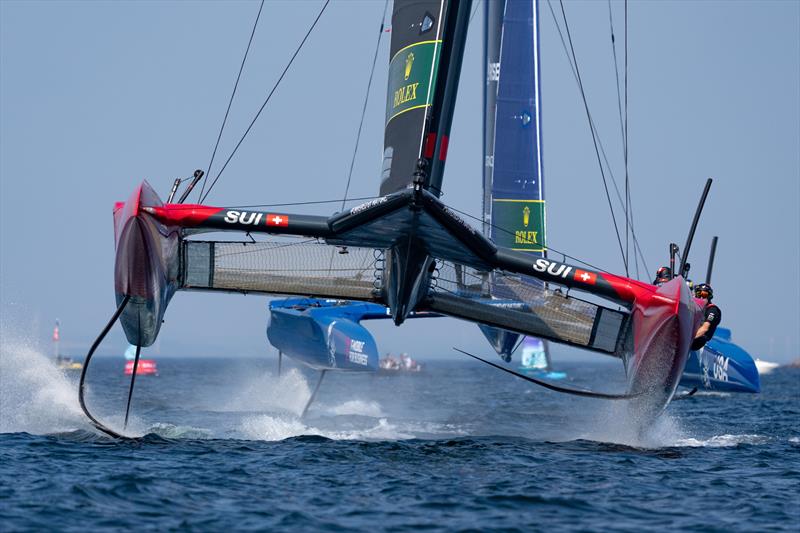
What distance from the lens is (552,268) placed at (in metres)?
10.8

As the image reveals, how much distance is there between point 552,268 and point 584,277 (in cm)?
38

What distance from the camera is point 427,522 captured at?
21.7 feet

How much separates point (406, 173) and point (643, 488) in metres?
3.81

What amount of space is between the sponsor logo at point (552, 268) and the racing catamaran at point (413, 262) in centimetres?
1

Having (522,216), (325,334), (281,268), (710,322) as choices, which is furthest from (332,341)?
(710,322)

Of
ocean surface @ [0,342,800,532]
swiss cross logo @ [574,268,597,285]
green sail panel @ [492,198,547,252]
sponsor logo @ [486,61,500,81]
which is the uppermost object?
sponsor logo @ [486,61,500,81]

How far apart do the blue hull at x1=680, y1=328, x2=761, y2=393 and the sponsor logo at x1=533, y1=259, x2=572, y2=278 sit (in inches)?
191

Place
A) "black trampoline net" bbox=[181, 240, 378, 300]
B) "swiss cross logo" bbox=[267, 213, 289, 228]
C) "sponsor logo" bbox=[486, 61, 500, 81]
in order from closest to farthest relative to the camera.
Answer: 1. "swiss cross logo" bbox=[267, 213, 289, 228]
2. "black trampoline net" bbox=[181, 240, 378, 300]
3. "sponsor logo" bbox=[486, 61, 500, 81]

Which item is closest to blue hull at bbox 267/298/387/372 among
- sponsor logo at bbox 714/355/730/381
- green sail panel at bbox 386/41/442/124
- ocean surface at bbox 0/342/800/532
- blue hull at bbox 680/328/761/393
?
ocean surface at bbox 0/342/800/532

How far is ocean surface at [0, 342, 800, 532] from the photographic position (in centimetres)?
677

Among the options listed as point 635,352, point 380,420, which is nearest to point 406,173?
point 635,352

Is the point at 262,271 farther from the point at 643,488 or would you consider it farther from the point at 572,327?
the point at 643,488

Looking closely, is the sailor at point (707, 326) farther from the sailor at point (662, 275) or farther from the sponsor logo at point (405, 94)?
the sponsor logo at point (405, 94)

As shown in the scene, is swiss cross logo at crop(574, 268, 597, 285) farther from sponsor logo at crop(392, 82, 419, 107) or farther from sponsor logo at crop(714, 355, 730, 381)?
sponsor logo at crop(714, 355, 730, 381)
